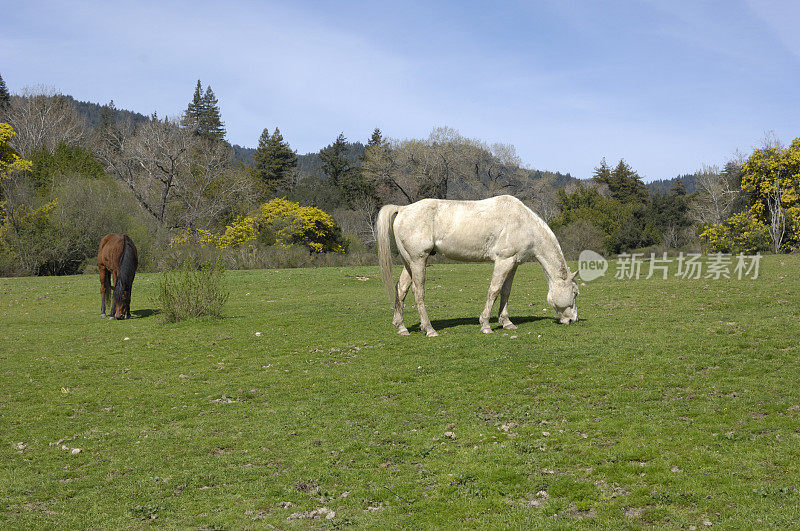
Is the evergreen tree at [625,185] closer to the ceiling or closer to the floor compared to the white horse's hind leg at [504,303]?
closer to the ceiling

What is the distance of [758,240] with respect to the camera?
109ft

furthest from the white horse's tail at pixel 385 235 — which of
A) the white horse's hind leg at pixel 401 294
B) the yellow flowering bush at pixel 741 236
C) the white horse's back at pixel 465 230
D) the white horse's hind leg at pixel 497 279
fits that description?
the yellow flowering bush at pixel 741 236

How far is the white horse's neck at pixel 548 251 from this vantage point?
12.0m

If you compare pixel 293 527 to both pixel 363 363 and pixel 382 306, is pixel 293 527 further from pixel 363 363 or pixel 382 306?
pixel 382 306

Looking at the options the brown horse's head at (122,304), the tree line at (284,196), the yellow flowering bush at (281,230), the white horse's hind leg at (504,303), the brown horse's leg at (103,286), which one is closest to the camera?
the white horse's hind leg at (504,303)

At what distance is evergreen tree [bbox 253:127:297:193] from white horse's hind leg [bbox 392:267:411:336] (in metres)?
62.9

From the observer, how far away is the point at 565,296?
12258 mm

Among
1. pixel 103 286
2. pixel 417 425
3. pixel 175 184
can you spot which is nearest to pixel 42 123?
pixel 175 184

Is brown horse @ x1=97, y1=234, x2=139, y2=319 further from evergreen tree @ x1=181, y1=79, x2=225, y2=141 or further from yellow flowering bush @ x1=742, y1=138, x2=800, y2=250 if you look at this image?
evergreen tree @ x1=181, y1=79, x2=225, y2=141

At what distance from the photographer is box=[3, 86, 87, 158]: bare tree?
63781mm

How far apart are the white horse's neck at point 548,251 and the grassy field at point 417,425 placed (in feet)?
3.97

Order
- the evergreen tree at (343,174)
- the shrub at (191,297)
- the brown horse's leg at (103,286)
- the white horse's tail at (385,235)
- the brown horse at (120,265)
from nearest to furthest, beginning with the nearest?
the white horse's tail at (385,235)
the shrub at (191,297)
the brown horse at (120,265)
the brown horse's leg at (103,286)
the evergreen tree at (343,174)

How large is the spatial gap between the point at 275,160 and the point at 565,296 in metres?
68.7

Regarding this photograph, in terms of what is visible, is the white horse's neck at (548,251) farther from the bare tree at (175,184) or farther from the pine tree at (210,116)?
the pine tree at (210,116)
